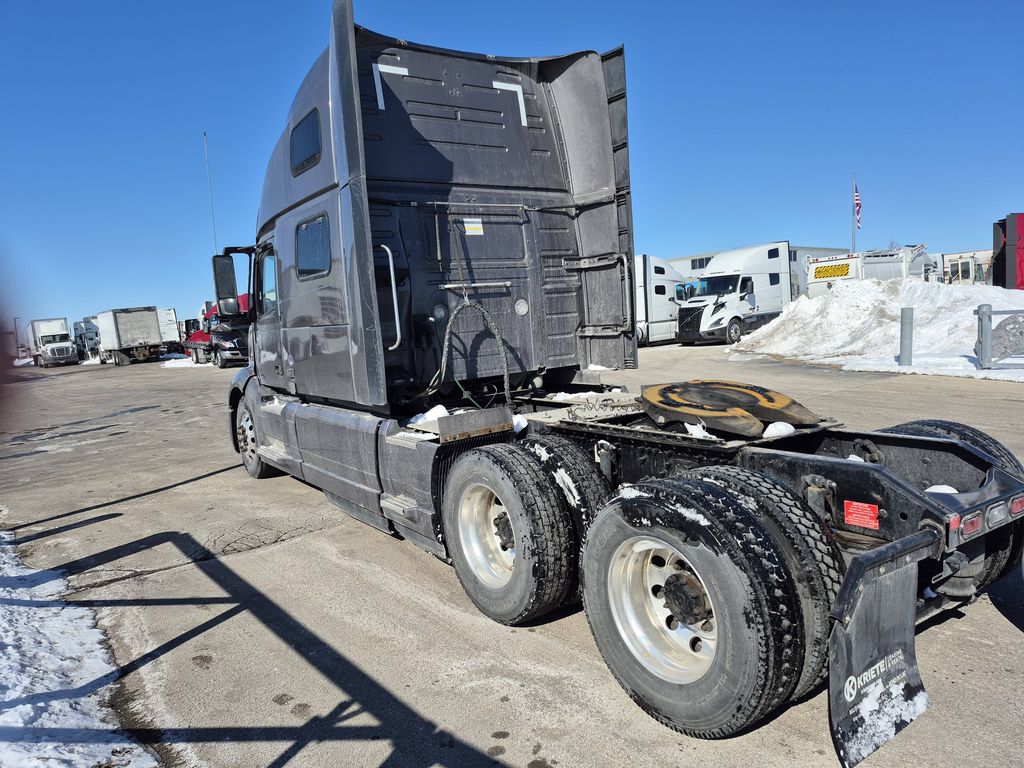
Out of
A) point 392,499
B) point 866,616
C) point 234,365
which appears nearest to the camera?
point 866,616

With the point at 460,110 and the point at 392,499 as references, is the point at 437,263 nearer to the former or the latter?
the point at 460,110

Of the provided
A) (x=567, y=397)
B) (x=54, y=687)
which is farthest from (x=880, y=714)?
(x=54, y=687)

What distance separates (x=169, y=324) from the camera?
47.2 meters

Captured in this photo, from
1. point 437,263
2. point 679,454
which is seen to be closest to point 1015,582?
point 679,454

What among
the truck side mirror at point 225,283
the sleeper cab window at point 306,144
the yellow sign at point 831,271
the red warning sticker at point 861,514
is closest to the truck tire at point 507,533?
the red warning sticker at point 861,514

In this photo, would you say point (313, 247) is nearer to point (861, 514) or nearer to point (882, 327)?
point (861, 514)

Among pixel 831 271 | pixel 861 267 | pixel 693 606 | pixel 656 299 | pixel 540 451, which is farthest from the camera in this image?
pixel 831 271

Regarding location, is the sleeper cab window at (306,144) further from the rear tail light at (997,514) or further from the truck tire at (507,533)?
the rear tail light at (997,514)

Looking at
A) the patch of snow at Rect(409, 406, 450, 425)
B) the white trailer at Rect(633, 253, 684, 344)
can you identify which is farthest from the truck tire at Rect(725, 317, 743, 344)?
the patch of snow at Rect(409, 406, 450, 425)

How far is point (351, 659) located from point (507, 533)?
45.5 inches

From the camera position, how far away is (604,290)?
6289 millimetres

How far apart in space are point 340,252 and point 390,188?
2.32ft

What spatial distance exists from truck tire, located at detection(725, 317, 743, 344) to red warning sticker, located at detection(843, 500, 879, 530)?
→ 2329cm

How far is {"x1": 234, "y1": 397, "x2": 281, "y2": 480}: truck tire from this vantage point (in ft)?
27.3
